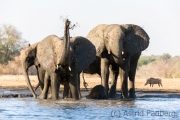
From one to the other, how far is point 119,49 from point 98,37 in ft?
6.34

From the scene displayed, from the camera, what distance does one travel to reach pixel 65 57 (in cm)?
2434

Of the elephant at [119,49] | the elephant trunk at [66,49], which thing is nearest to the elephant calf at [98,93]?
the elephant at [119,49]

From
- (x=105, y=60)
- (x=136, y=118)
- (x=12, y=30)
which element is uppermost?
(x=12, y=30)

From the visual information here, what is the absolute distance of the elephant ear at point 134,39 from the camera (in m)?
29.5

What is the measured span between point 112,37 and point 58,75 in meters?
4.20

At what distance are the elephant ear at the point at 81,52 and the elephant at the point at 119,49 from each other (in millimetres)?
1890

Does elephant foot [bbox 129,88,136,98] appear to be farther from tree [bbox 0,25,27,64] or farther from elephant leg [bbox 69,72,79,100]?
tree [bbox 0,25,27,64]

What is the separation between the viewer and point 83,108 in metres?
23.0

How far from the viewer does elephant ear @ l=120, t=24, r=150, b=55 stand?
2947 centimetres

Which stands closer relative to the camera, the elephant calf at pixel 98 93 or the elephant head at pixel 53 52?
the elephant head at pixel 53 52

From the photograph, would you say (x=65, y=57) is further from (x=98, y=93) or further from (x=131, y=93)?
(x=131, y=93)

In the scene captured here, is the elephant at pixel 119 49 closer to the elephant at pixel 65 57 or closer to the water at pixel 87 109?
the elephant at pixel 65 57

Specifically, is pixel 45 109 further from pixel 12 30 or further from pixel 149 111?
pixel 12 30

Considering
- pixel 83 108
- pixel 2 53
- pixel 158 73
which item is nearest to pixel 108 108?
pixel 83 108
